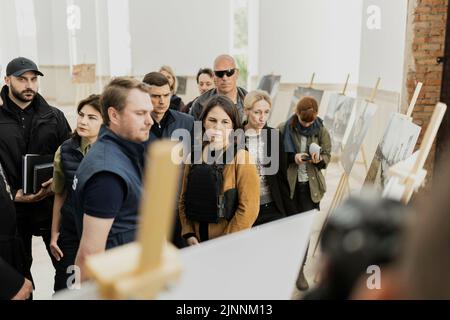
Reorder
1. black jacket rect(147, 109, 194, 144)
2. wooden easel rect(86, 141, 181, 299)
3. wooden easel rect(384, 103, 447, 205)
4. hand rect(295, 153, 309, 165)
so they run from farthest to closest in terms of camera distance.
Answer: hand rect(295, 153, 309, 165) < black jacket rect(147, 109, 194, 144) < wooden easel rect(384, 103, 447, 205) < wooden easel rect(86, 141, 181, 299)

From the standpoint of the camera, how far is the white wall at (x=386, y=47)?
6.31 m

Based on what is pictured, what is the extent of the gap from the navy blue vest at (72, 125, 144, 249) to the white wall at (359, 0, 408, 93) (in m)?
4.88

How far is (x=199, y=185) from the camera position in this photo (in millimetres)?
2564

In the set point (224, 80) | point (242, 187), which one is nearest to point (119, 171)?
point (242, 187)

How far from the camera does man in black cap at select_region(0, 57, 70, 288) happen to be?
10.2ft

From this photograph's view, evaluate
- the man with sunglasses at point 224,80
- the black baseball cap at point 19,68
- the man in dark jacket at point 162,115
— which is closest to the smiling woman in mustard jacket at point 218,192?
the man in dark jacket at point 162,115

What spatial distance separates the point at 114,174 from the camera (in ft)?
5.97

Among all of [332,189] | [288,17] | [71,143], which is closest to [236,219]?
[71,143]

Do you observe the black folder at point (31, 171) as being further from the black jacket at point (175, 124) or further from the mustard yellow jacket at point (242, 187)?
the mustard yellow jacket at point (242, 187)

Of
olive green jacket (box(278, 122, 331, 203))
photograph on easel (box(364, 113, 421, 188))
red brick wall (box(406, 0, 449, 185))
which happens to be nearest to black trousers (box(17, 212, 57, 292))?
olive green jacket (box(278, 122, 331, 203))

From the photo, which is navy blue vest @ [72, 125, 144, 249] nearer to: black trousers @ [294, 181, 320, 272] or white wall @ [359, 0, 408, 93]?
black trousers @ [294, 181, 320, 272]

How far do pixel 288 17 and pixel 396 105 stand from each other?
3717mm

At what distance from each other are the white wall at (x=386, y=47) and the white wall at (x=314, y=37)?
102cm

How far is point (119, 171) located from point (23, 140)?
5.51ft
